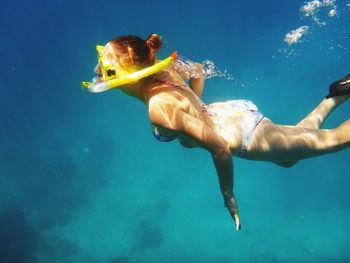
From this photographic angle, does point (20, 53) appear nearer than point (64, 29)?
No

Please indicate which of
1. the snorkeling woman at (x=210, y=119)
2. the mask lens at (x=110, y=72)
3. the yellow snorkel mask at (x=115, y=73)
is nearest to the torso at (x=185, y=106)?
the snorkeling woman at (x=210, y=119)

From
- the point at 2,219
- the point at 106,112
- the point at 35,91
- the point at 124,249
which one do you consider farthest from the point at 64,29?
the point at 124,249

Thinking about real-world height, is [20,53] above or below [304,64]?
below

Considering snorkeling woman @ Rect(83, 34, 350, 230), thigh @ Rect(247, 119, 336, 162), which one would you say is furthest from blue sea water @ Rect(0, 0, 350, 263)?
thigh @ Rect(247, 119, 336, 162)

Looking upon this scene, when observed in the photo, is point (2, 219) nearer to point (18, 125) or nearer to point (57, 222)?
point (57, 222)

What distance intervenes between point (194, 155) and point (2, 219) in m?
19.9

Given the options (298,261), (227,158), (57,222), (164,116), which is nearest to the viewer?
(164,116)

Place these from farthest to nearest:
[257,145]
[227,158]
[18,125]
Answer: [18,125], [257,145], [227,158]

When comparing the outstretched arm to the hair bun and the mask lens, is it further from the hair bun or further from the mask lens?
the hair bun

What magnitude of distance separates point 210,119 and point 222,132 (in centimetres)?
18

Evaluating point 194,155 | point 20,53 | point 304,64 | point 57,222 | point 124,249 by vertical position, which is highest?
point 304,64

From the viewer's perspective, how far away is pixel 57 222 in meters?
26.2

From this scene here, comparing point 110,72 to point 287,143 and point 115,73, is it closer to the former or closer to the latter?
point 115,73

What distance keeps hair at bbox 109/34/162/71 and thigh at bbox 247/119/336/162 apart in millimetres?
1320
